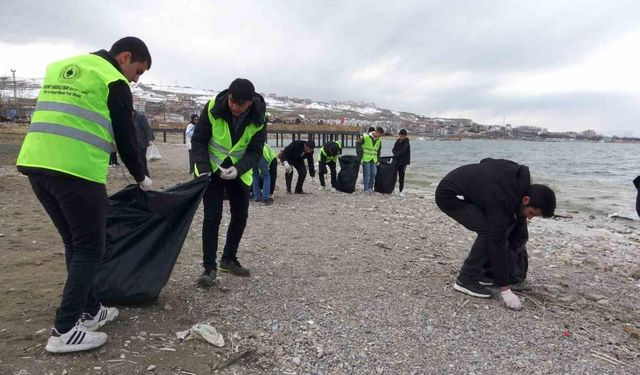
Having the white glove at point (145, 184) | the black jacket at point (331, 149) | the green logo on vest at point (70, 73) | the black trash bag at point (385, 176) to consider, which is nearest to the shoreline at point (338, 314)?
the white glove at point (145, 184)

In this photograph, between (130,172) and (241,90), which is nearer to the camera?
(130,172)

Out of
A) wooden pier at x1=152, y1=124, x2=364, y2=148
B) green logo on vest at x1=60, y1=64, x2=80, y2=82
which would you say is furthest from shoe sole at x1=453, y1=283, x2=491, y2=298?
wooden pier at x1=152, y1=124, x2=364, y2=148

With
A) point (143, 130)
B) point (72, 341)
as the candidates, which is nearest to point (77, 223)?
point (72, 341)

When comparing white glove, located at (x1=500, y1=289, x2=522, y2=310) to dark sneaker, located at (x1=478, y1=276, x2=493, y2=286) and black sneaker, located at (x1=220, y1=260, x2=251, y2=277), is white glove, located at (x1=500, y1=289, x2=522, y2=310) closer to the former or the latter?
dark sneaker, located at (x1=478, y1=276, x2=493, y2=286)

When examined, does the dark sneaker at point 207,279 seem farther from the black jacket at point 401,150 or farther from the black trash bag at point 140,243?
the black jacket at point 401,150

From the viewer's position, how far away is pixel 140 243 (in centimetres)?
Answer: 322

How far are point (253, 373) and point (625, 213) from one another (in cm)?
1260

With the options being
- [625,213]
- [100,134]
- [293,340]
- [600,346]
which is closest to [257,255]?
[293,340]

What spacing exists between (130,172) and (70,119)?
0.56m

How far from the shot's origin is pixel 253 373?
2.63 m

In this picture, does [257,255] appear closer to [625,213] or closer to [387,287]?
[387,287]

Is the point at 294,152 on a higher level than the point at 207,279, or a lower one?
higher

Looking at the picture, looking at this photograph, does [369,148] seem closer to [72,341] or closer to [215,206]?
[215,206]

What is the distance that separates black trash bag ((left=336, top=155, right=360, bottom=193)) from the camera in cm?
1150
